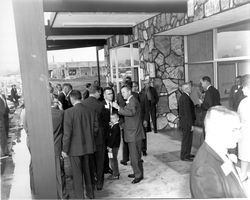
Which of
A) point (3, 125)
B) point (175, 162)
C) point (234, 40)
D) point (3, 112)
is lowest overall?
point (175, 162)

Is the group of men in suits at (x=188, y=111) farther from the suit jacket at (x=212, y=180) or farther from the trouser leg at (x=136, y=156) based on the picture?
the suit jacket at (x=212, y=180)

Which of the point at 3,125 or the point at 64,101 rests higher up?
the point at 64,101

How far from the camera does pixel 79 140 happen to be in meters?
4.12

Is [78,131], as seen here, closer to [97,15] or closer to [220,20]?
[220,20]

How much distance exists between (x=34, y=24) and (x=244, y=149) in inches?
159

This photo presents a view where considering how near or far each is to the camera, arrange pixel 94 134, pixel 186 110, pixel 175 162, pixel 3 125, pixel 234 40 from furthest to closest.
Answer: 1. pixel 234 40
2. pixel 3 125
3. pixel 175 162
4. pixel 186 110
5. pixel 94 134

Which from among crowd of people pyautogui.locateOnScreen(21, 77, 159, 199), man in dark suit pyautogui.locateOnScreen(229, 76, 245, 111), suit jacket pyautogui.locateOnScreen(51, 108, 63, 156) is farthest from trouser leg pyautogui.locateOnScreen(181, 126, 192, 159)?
suit jacket pyautogui.locateOnScreen(51, 108, 63, 156)

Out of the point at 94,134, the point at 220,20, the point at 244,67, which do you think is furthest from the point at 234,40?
the point at 94,134

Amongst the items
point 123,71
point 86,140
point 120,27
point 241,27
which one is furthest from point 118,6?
point 123,71

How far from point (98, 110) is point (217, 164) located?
3.09m

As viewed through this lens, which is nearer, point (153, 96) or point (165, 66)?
point (153, 96)

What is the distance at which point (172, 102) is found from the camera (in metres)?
8.94

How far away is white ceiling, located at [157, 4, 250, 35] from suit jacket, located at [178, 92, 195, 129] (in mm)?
1796

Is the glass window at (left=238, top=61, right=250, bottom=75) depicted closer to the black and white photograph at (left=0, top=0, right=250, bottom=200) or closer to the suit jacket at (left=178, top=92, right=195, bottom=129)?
the black and white photograph at (left=0, top=0, right=250, bottom=200)
